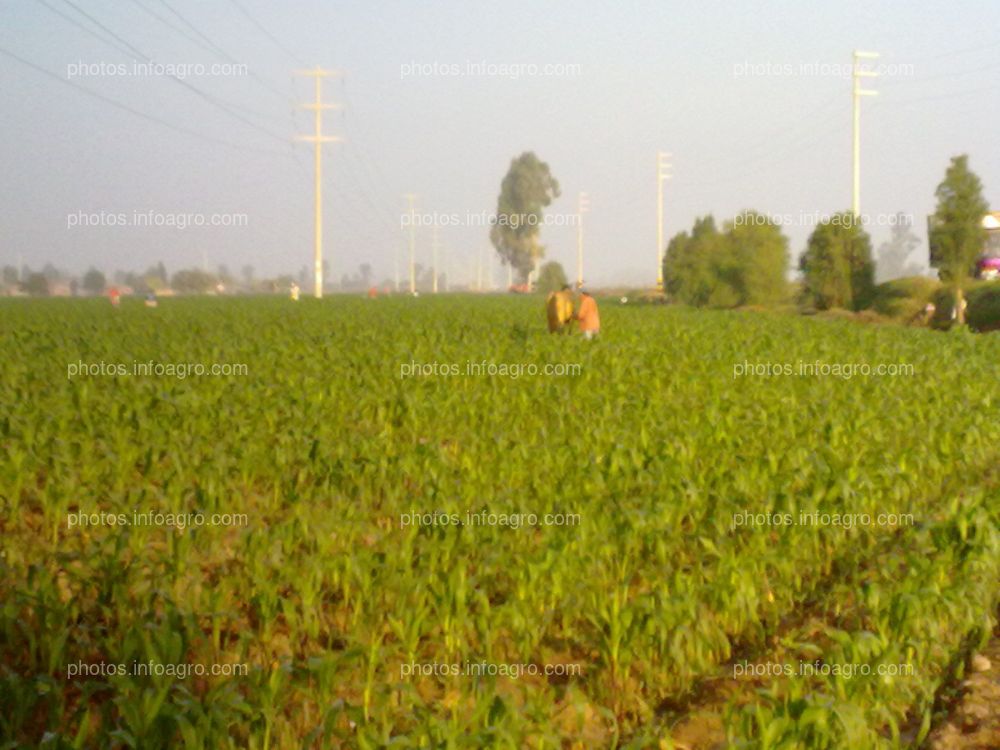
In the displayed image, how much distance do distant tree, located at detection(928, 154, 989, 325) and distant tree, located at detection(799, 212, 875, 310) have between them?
7.40 m

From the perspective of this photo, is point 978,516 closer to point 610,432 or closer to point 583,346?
point 610,432

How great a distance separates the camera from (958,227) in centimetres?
3762

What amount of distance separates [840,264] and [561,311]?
2641cm

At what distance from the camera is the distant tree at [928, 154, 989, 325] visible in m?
37.3

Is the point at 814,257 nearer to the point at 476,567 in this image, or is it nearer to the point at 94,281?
the point at 476,567

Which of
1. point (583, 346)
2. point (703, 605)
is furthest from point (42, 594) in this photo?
point (583, 346)

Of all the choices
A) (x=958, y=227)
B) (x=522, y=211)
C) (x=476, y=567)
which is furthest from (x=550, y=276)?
(x=476, y=567)

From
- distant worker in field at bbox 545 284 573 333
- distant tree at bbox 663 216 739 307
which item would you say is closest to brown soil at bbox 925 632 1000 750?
distant worker in field at bbox 545 284 573 333

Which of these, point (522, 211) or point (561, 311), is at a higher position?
point (522, 211)

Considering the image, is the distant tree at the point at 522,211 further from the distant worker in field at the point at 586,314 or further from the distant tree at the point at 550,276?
the distant worker in field at the point at 586,314

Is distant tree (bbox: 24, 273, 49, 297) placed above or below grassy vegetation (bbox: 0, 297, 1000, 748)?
above

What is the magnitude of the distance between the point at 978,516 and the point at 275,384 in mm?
9570

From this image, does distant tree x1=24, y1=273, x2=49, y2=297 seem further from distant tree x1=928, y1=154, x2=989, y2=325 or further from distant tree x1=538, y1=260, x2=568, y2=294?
distant tree x1=928, y1=154, x2=989, y2=325

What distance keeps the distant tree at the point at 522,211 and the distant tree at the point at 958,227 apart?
97.7m
